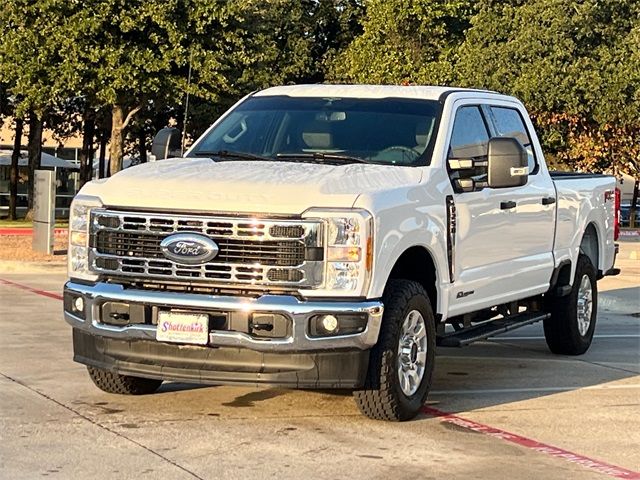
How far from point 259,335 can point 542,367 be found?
415 centimetres

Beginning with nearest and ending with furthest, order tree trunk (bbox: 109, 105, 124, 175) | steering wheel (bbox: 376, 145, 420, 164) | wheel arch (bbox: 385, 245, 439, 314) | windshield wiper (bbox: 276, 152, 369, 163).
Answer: wheel arch (bbox: 385, 245, 439, 314) < windshield wiper (bbox: 276, 152, 369, 163) < steering wheel (bbox: 376, 145, 420, 164) < tree trunk (bbox: 109, 105, 124, 175)

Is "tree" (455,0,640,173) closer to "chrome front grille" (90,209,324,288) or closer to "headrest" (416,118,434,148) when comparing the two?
"headrest" (416,118,434,148)

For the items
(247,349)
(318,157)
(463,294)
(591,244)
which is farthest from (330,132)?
(591,244)

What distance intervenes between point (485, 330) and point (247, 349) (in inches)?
110

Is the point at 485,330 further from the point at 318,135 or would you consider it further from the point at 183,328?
the point at 183,328

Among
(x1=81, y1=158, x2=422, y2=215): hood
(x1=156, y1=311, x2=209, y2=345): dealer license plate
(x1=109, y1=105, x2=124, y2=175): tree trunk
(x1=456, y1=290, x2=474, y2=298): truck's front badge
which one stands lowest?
(x1=156, y1=311, x2=209, y2=345): dealer license plate

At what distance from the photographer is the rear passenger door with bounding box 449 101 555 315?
29.4ft

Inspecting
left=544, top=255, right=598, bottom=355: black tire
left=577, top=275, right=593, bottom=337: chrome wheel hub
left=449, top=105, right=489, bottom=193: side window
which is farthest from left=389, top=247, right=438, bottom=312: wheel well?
left=577, top=275, right=593, bottom=337: chrome wheel hub

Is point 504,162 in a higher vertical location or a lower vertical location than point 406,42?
lower

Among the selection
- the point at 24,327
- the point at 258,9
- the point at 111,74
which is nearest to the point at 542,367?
the point at 24,327

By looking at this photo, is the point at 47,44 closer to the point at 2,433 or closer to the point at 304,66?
the point at 304,66

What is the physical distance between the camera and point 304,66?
48844 mm

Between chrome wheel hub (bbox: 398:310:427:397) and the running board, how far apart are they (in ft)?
1.91

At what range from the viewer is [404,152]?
29.0 feet
